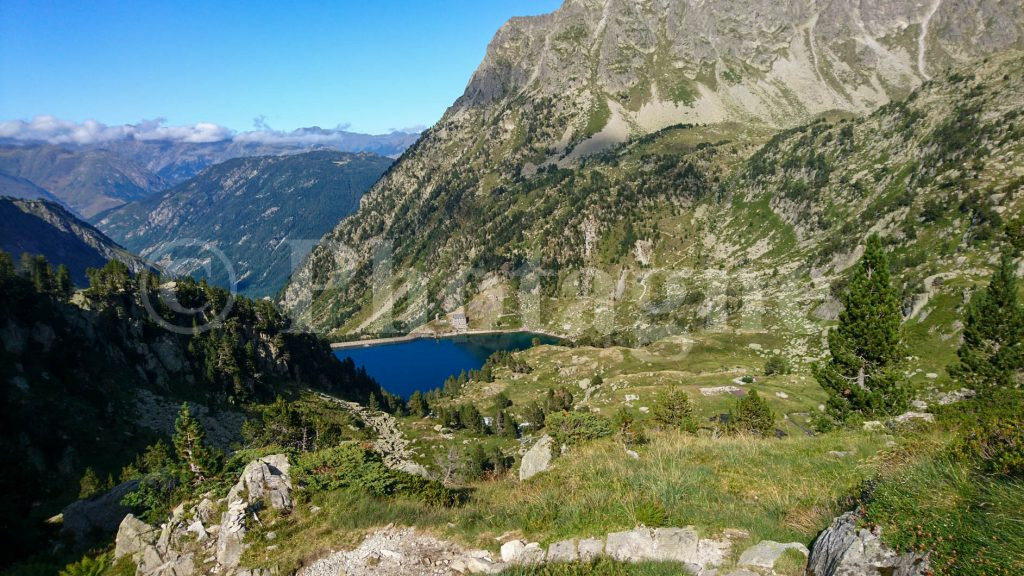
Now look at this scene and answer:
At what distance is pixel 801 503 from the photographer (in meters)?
12.9

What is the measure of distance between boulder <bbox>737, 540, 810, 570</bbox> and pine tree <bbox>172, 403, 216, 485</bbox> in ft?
67.5

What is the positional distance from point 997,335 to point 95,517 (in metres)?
72.0

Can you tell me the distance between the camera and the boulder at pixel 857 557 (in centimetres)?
748

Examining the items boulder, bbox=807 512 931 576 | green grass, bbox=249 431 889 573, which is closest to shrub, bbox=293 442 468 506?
green grass, bbox=249 431 889 573

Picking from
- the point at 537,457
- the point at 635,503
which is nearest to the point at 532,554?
the point at 635,503

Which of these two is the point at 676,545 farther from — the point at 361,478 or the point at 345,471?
the point at 345,471

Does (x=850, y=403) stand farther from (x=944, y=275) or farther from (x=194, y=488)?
(x=944, y=275)

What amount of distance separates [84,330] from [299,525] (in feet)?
308

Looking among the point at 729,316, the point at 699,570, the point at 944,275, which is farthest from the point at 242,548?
the point at 729,316

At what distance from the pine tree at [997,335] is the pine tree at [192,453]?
64912 millimetres

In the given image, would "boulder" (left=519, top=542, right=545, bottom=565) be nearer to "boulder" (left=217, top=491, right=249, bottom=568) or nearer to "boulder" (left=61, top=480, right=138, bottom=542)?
"boulder" (left=217, top=491, right=249, bottom=568)

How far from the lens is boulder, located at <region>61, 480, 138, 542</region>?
23.0 metres

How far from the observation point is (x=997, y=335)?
47250mm

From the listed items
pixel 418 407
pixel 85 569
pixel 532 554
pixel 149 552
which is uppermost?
pixel 532 554
